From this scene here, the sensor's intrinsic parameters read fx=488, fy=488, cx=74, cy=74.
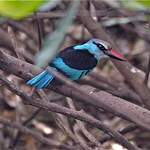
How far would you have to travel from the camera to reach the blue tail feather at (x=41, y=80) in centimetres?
182

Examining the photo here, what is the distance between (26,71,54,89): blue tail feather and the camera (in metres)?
1.82

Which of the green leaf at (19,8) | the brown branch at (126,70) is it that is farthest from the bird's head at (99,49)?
the green leaf at (19,8)

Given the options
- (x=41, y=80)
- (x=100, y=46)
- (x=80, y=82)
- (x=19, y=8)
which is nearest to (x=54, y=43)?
(x=19, y=8)

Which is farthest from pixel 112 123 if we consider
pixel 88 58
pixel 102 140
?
pixel 88 58

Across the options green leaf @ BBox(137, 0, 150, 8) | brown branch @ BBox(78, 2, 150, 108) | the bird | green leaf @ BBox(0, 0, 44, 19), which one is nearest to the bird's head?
the bird

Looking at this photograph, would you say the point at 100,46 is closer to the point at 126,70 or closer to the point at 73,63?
the point at 73,63

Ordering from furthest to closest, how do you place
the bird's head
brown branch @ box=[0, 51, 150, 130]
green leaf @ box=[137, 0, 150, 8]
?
1. the bird's head
2. brown branch @ box=[0, 51, 150, 130]
3. green leaf @ box=[137, 0, 150, 8]

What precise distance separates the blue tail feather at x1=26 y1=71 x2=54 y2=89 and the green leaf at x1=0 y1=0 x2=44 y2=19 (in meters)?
0.94

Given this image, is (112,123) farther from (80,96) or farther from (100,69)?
(80,96)

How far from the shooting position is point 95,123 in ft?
5.26

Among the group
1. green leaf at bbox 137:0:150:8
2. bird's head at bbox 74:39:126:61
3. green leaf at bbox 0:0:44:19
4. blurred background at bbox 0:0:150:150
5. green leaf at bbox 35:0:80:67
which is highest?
green leaf at bbox 0:0:44:19

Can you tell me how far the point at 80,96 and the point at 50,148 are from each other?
2.09 metres

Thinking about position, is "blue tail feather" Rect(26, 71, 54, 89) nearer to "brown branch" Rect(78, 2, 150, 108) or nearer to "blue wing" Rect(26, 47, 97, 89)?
"blue wing" Rect(26, 47, 97, 89)

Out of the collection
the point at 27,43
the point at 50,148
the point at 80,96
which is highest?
the point at 80,96
